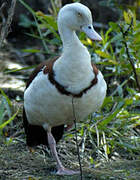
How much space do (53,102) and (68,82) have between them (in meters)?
0.20

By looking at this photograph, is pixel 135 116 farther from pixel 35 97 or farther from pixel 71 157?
pixel 35 97

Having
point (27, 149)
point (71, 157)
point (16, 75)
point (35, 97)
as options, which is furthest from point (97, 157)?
point (16, 75)

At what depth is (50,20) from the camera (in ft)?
15.8

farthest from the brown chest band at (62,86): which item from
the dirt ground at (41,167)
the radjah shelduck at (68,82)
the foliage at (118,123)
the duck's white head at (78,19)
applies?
the foliage at (118,123)

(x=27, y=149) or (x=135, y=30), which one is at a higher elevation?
(x=135, y=30)

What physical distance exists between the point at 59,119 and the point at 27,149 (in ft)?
2.58

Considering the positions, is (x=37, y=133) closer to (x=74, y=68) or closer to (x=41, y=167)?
(x=41, y=167)

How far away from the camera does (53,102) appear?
333 cm

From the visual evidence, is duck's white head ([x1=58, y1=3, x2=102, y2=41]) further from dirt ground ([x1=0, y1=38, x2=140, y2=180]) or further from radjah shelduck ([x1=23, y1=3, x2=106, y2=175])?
dirt ground ([x1=0, y1=38, x2=140, y2=180])

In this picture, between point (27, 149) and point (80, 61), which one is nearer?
point (80, 61)

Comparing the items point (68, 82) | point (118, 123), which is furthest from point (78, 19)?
point (118, 123)

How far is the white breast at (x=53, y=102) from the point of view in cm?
332

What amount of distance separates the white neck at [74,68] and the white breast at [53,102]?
0.08 meters

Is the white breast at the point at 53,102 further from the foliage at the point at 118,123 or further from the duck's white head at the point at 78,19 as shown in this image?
the foliage at the point at 118,123
